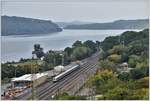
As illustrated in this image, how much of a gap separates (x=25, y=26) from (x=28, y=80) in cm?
35

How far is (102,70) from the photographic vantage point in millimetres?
2557

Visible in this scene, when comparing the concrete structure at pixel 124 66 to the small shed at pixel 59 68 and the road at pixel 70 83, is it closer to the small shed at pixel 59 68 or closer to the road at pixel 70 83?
the road at pixel 70 83

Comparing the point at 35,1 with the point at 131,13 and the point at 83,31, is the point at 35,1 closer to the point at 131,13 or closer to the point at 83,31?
the point at 83,31

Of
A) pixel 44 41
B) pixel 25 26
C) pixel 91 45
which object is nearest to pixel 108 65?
pixel 91 45

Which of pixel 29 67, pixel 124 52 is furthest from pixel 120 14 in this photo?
pixel 29 67

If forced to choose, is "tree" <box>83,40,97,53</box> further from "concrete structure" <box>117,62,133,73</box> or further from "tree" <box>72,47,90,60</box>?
"concrete structure" <box>117,62,133,73</box>

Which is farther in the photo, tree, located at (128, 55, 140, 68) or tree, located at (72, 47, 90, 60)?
tree, located at (72, 47, 90, 60)

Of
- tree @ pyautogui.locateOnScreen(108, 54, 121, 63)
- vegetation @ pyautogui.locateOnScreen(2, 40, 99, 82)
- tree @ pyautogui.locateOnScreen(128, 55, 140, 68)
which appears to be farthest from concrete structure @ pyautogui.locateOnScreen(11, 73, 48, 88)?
tree @ pyautogui.locateOnScreen(128, 55, 140, 68)

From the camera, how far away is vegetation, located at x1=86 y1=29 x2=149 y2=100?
249 cm

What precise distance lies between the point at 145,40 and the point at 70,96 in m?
0.57

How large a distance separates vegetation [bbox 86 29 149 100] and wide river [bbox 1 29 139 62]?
0.08 meters

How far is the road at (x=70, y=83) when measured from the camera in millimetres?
2553

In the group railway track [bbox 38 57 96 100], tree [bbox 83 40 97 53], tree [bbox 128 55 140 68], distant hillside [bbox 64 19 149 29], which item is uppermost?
distant hillside [bbox 64 19 149 29]

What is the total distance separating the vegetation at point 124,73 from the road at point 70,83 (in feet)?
0.13
